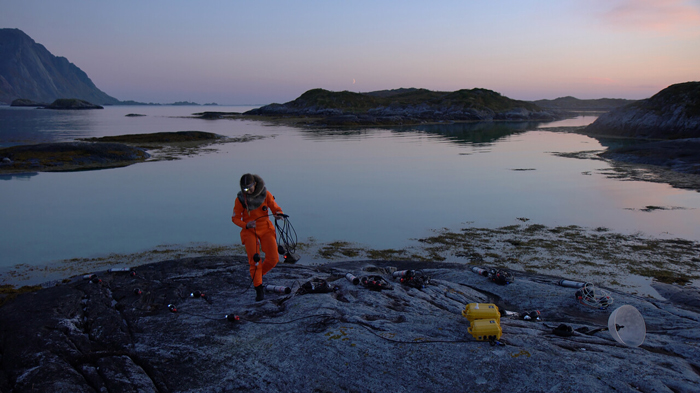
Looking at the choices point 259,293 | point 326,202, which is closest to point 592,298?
point 259,293

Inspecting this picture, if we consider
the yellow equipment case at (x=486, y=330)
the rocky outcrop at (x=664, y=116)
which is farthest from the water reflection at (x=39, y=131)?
the rocky outcrop at (x=664, y=116)

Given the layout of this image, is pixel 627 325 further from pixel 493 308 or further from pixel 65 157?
pixel 65 157

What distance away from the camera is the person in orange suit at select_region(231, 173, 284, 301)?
294 inches

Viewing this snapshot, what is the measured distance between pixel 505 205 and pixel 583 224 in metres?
3.64

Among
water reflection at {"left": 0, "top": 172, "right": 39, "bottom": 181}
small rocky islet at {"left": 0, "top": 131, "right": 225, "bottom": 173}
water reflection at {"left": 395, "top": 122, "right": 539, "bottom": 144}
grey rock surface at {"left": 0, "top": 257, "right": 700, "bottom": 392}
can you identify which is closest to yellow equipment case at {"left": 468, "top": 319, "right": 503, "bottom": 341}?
grey rock surface at {"left": 0, "top": 257, "right": 700, "bottom": 392}

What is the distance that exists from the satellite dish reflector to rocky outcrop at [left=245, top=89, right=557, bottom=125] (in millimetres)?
75853

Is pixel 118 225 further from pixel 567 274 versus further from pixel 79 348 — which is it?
pixel 567 274

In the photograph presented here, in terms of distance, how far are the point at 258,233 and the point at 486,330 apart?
14.9 feet

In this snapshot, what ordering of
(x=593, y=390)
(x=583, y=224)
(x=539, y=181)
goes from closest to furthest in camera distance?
(x=593, y=390) → (x=583, y=224) → (x=539, y=181)

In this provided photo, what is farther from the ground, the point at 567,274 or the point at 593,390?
the point at 593,390

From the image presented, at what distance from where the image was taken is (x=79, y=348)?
5805 mm

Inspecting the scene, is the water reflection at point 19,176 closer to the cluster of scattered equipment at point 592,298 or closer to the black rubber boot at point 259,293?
the black rubber boot at point 259,293

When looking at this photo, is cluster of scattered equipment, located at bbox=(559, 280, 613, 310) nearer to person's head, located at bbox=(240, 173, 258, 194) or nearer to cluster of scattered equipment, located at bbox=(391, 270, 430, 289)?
cluster of scattered equipment, located at bbox=(391, 270, 430, 289)

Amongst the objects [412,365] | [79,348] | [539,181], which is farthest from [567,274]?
[539,181]
